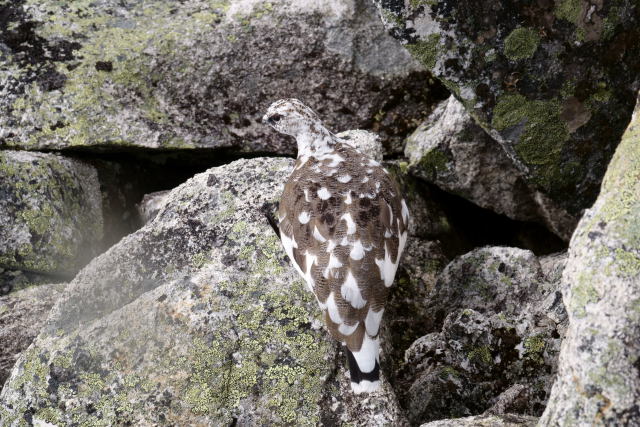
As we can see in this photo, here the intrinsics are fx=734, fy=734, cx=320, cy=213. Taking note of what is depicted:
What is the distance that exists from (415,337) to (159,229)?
74.9 inches

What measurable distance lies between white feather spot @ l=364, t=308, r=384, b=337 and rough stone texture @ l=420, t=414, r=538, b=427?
57 cm

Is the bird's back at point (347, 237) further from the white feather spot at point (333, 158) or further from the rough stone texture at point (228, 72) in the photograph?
the rough stone texture at point (228, 72)

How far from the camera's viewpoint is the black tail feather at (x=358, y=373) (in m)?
3.85

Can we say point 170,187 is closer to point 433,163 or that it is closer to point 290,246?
point 433,163

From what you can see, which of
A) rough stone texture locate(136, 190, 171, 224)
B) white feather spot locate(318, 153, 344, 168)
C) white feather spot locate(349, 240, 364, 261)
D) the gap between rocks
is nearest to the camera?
white feather spot locate(349, 240, 364, 261)

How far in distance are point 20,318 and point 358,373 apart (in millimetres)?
2517

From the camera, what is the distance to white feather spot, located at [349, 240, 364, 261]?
396cm

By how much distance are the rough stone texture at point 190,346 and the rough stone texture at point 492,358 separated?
39 centimetres

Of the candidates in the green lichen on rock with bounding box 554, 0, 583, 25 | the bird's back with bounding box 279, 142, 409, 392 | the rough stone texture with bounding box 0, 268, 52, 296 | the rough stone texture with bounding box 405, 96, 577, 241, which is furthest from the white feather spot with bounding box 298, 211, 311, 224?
the rough stone texture with bounding box 0, 268, 52, 296

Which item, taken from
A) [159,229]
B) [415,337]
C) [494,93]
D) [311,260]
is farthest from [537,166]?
[159,229]

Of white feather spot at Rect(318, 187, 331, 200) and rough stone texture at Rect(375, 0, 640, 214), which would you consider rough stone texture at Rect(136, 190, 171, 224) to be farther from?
rough stone texture at Rect(375, 0, 640, 214)

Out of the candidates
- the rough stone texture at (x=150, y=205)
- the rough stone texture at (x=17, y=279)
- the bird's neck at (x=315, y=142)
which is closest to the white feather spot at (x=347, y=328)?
the bird's neck at (x=315, y=142)

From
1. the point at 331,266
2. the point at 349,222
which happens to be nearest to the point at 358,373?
the point at 331,266

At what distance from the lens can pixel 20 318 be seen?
5000 mm
